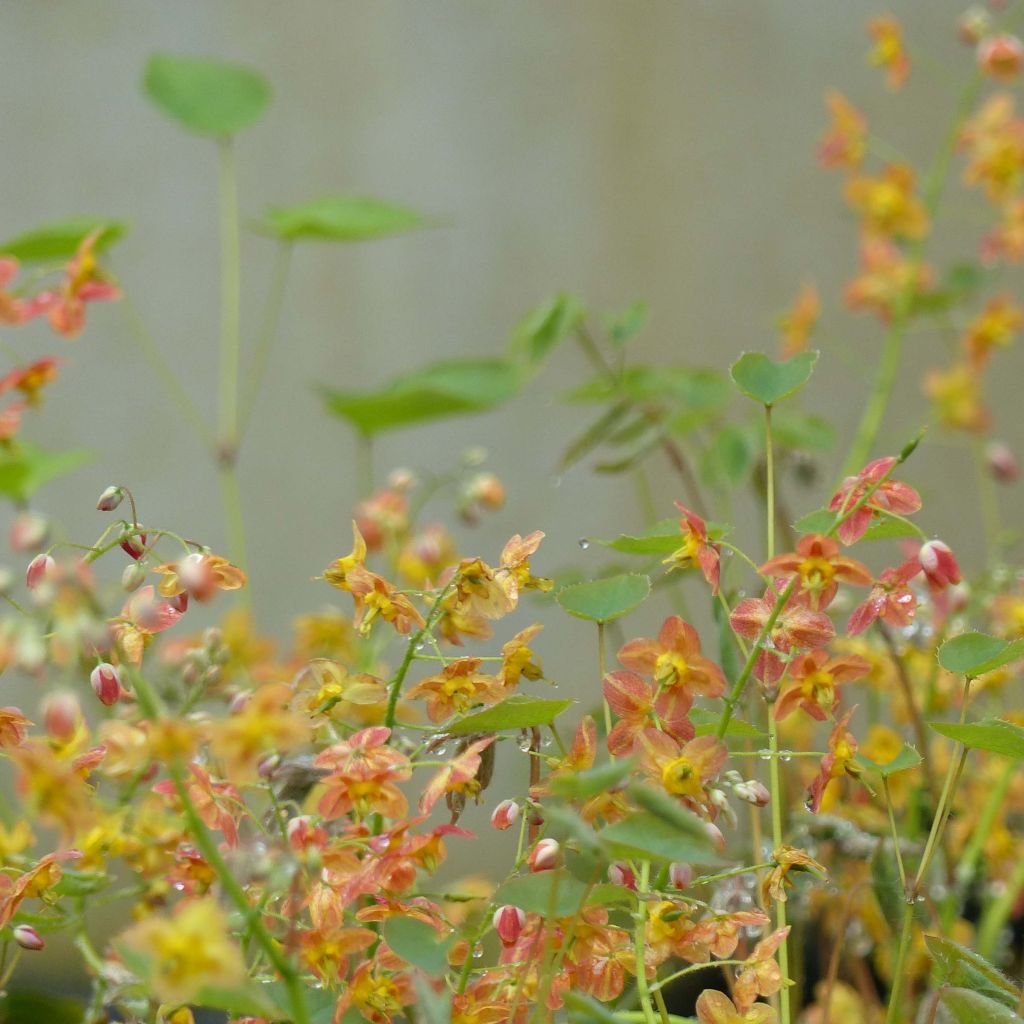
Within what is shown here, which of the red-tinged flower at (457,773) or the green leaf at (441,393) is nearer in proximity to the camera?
the red-tinged flower at (457,773)

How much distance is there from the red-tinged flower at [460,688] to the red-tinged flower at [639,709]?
0.04 meters

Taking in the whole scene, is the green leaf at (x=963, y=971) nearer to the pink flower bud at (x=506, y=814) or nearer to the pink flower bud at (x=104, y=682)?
the pink flower bud at (x=506, y=814)

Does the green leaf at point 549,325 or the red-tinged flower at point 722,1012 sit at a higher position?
the green leaf at point 549,325

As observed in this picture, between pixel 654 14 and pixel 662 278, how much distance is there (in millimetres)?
402

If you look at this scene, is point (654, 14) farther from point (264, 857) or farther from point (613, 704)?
point (264, 857)

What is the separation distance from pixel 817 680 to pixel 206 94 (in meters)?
0.81

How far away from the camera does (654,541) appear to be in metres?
0.44

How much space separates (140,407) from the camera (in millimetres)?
1927

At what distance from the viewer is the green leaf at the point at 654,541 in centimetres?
43

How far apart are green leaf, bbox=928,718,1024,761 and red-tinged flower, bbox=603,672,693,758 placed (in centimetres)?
8

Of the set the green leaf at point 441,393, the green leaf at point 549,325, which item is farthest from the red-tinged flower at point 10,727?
the green leaf at point 441,393

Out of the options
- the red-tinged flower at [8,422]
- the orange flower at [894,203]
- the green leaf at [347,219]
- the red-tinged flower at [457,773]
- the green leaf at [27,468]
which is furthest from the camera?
the orange flower at [894,203]

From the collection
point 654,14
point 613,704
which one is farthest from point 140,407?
point 613,704

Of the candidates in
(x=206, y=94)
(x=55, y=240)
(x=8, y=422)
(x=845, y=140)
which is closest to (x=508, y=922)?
(x=8, y=422)
